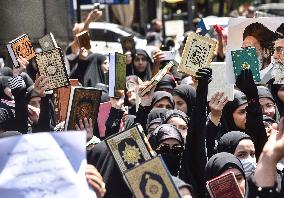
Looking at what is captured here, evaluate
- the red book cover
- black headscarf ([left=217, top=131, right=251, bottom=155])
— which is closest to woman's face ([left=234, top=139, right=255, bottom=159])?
black headscarf ([left=217, top=131, right=251, bottom=155])

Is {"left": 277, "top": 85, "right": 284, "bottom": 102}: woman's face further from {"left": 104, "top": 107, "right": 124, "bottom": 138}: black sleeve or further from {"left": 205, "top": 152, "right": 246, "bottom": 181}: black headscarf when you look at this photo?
{"left": 205, "top": 152, "right": 246, "bottom": 181}: black headscarf

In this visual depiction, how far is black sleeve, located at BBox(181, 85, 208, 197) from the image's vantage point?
5.88 m

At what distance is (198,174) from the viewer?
589 centimetres

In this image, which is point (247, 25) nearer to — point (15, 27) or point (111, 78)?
point (111, 78)

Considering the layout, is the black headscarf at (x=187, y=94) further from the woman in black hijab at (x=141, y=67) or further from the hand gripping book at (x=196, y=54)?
the woman in black hijab at (x=141, y=67)

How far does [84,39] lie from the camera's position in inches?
372

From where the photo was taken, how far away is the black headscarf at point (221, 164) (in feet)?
17.5

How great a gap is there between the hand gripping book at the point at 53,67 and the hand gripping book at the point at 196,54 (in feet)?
2.96

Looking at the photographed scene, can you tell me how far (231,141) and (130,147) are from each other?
1250 millimetres

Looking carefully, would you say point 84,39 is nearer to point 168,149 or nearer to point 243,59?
point 243,59

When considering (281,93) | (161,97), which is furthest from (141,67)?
(281,93)

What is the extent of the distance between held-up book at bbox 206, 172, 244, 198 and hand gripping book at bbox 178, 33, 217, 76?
1.99 m

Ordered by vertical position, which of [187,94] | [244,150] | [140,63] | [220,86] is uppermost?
[220,86]

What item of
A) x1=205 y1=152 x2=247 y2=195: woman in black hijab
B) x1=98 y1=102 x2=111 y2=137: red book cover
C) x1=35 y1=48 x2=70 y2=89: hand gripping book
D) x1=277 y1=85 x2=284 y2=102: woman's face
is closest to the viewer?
x1=205 y1=152 x2=247 y2=195: woman in black hijab
